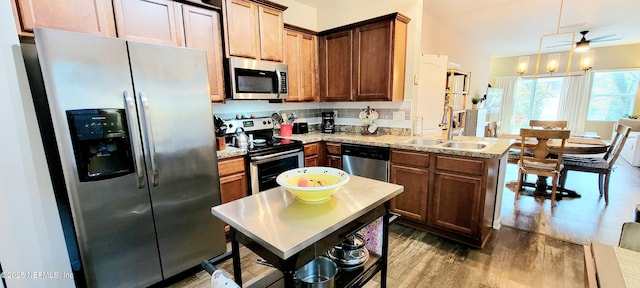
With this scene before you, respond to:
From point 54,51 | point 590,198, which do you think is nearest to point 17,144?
point 54,51

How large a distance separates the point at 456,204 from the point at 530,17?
3602 millimetres

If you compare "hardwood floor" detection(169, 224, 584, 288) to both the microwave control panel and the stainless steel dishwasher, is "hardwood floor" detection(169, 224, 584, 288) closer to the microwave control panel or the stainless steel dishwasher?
the stainless steel dishwasher

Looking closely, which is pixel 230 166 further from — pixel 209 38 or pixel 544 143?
pixel 544 143

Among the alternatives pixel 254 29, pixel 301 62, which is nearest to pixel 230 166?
pixel 254 29

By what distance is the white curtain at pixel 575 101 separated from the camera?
678cm

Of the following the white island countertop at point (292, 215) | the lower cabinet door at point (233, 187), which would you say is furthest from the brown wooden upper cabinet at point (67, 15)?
the white island countertop at point (292, 215)

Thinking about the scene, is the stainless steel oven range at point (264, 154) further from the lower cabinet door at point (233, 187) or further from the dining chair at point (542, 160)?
the dining chair at point (542, 160)

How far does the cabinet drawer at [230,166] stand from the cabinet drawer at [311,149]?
0.83 metres

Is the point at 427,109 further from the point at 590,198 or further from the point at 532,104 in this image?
the point at 532,104

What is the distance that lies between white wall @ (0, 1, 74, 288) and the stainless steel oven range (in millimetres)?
1338

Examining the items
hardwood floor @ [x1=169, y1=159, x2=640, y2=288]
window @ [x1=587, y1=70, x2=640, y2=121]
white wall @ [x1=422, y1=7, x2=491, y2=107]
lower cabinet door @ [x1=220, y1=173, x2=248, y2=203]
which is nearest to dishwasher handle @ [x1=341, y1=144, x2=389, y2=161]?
hardwood floor @ [x1=169, y1=159, x2=640, y2=288]

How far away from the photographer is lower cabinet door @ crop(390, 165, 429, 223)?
2564 millimetres

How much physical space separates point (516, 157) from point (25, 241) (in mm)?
5076

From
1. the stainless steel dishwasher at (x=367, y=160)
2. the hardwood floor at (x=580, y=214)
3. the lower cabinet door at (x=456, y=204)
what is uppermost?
the stainless steel dishwasher at (x=367, y=160)
